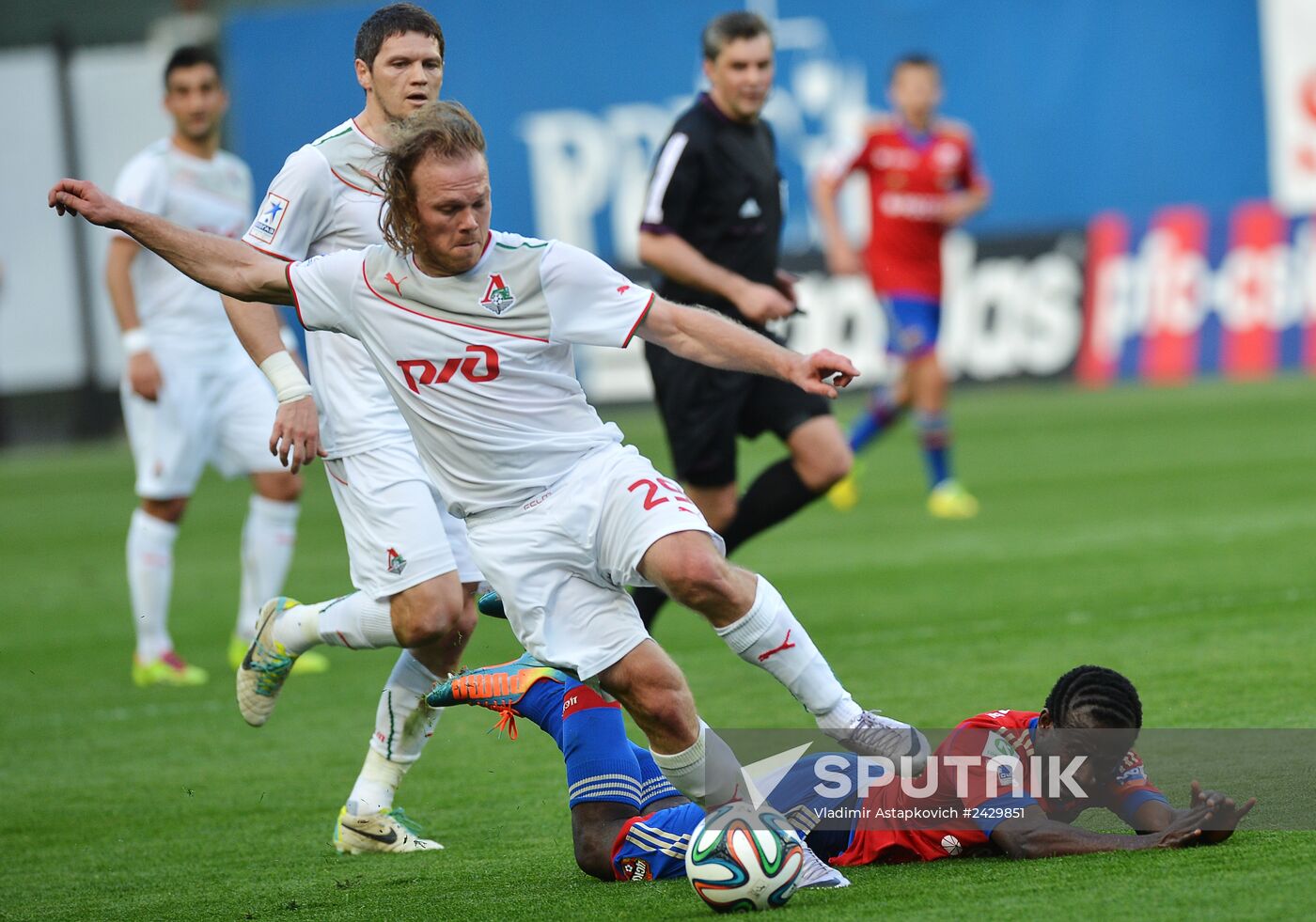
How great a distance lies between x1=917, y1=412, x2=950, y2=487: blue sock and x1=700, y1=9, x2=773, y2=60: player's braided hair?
5.13 metres

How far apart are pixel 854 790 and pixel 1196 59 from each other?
19.6m

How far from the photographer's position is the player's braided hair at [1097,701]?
14.3ft

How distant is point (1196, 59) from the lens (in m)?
22.5


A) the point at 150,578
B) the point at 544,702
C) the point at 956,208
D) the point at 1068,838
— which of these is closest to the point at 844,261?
the point at 956,208

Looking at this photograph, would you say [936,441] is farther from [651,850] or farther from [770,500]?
[651,850]

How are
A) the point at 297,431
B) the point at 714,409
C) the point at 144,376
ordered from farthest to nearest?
the point at 144,376, the point at 714,409, the point at 297,431

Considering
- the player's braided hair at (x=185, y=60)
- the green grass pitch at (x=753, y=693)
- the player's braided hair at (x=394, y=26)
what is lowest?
the green grass pitch at (x=753, y=693)

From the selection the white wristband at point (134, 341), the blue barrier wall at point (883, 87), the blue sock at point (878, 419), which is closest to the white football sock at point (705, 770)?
the white wristband at point (134, 341)

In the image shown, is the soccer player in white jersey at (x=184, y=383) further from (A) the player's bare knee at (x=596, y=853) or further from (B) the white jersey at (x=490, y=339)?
(A) the player's bare knee at (x=596, y=853)

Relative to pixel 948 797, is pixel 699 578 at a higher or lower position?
higher

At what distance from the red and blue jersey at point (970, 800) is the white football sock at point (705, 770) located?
1.06ft

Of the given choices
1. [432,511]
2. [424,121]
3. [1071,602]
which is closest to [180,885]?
[432,511]

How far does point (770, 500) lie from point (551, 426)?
2.77 metres

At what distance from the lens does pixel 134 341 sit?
8242mm
